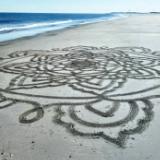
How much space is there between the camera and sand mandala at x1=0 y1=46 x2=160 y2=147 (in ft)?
10.0

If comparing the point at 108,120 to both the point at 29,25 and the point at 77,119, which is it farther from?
the point at 29,25

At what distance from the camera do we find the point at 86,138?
2756mm

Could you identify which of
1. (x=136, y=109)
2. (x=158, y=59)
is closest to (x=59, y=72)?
(x=136, y=109)

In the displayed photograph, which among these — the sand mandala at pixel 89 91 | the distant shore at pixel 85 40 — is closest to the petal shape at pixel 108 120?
the sand mandala at pixel 89 91

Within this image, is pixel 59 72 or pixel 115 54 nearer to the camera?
pixel 59 72

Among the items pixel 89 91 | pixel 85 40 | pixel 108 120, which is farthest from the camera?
pixel 85 40

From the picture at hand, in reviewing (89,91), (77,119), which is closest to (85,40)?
(89,91)

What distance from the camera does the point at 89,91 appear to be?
4.18 m

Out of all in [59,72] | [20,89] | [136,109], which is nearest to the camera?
[136,109]

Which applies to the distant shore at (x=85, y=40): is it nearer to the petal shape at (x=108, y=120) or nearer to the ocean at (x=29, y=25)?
the ocean at (x=29, y=25)

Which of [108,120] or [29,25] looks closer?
[108,120]

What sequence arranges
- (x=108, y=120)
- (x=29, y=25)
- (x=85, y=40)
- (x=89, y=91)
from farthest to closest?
(x=29, y=25) → (x=85, y=40) → (x=89, y=91) → (x=108, y=120)

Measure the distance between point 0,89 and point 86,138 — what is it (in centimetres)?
227

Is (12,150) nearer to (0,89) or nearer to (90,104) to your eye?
(90,104)
